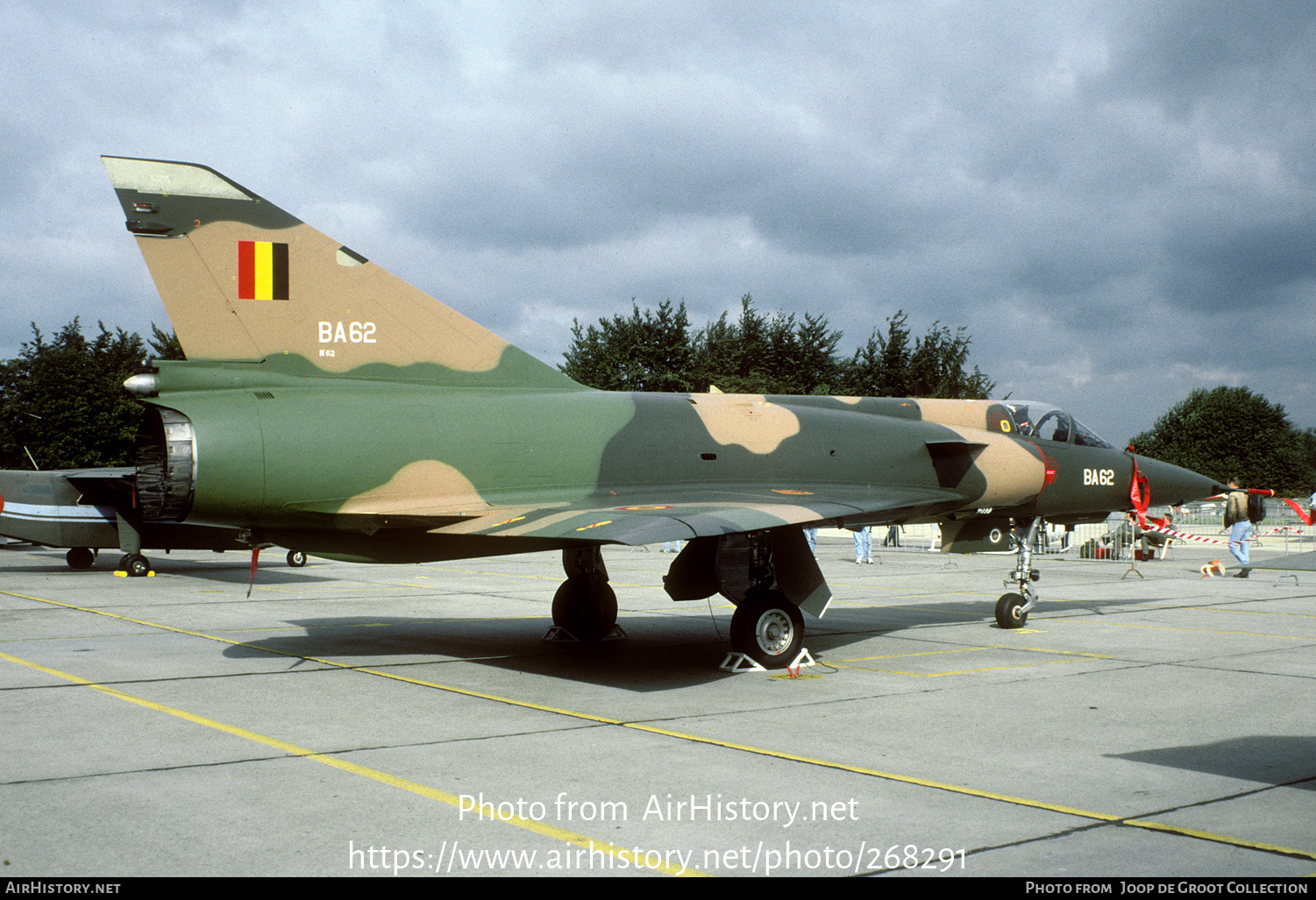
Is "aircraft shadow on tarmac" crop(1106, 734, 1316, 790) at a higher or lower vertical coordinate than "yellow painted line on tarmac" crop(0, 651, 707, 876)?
lower

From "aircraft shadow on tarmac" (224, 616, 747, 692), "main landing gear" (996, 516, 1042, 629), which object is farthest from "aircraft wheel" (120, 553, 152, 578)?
"main landing gear" (996, 516, 1042, 629)

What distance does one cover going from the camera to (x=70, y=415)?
152 feet

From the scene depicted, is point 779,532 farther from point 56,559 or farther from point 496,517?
point 56,559

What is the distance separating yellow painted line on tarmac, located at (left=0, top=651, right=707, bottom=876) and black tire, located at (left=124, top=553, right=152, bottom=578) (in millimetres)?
14461

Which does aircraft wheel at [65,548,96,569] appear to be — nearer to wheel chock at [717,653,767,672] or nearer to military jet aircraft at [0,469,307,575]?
military jet aircraft at [0,469,307,575]

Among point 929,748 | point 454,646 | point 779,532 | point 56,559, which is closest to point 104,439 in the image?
point 56,559

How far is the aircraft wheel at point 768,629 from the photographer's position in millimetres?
10016

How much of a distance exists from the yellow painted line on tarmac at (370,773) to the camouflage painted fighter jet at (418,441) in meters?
1.69

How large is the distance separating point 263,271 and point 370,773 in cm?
553

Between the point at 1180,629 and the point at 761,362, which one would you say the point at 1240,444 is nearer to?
the point at 761,362

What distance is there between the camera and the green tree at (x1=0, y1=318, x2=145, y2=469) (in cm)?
4622

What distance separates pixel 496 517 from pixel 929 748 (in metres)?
4.38

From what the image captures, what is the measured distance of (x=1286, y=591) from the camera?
1886 centimetres

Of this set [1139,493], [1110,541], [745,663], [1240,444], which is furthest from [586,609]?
[1240,444]
